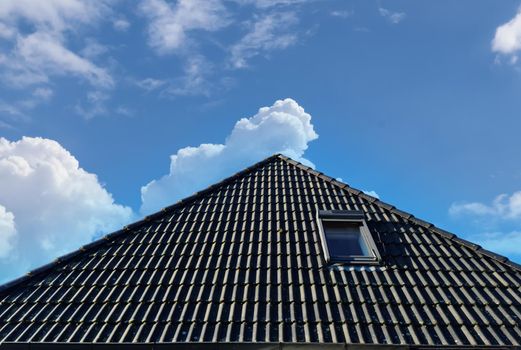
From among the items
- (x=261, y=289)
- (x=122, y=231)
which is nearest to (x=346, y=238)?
(x=261, y=289)

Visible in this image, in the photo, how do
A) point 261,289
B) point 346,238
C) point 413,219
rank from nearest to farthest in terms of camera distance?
point 261,289 < point 346,238 < point 413,219

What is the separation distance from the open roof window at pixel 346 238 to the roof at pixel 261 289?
174mm

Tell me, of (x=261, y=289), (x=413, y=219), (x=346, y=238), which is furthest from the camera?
(x=413, y=219)

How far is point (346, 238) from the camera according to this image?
6113 millimetres

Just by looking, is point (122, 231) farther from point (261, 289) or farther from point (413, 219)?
point (413, 219)

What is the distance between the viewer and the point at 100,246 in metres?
5.93

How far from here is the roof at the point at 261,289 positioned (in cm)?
400

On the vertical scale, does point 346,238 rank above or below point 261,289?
above

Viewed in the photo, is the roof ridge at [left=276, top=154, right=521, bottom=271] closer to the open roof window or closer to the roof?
the roof

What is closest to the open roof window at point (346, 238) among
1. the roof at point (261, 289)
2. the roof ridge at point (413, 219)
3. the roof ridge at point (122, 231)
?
the roof at point (261, 289)

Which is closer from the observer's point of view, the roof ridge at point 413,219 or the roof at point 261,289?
the roof at point 261,289

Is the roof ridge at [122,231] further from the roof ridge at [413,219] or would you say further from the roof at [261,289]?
the roof ridge at [413,219]

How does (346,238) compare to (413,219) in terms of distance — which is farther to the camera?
(413,219)

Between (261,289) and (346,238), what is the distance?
215 cm
